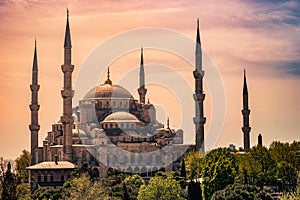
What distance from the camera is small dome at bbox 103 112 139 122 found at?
5572 centimetres

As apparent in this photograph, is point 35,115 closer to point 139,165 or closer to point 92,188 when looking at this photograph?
point 139,165

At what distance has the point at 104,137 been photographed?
2109 inches

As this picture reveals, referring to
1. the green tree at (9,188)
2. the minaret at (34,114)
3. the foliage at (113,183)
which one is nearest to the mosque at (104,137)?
the minaret at (34,114)

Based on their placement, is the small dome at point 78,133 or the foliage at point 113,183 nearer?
the foliage at point 113,183

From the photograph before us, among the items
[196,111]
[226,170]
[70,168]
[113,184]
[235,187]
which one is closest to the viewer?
[235,187]

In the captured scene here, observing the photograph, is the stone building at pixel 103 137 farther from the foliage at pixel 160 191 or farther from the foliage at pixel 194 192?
the foliage at pixel 194 192

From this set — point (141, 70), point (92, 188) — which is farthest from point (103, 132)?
point (92, 188)

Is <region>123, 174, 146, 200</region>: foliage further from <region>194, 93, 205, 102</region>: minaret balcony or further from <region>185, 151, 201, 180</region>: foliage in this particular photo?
<region>194, 93, 205, 102</region>: minaret balcony

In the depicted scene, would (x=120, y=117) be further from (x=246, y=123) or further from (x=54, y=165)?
(x=246, y=123)

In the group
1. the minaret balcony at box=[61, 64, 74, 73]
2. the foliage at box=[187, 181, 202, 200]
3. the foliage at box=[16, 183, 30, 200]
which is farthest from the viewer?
the minaret balcony at box=[61, 64, 74, 73]

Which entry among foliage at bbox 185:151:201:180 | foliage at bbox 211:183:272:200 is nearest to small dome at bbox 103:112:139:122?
foliage at bbox 185:151:201:180

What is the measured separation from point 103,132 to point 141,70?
10712mm

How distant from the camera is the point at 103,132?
54.2 metres

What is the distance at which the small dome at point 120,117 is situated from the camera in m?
55.7
